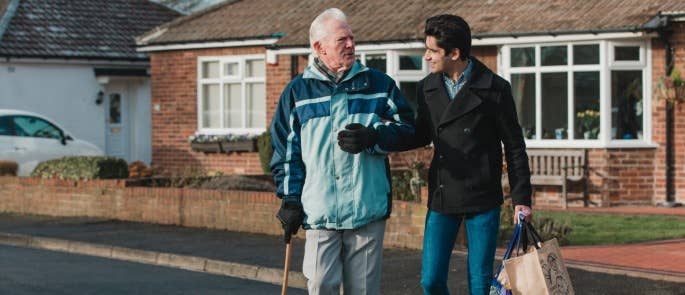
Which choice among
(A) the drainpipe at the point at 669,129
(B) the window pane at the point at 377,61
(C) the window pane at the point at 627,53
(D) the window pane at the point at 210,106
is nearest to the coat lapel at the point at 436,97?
(A) the drainpipe at the point at 669,129

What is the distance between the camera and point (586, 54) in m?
19.4

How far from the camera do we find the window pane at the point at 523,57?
20.1m

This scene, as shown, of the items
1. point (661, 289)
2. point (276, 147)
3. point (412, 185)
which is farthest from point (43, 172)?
point (276, 147)

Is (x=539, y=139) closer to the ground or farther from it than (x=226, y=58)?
closer to the ground

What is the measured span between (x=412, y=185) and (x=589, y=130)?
535 cm

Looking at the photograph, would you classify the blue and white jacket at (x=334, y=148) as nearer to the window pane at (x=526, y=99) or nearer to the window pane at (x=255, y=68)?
the window pane at (x=526, y=99)

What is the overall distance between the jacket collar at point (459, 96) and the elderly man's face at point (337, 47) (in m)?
0.65

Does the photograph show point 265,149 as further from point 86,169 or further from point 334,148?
point 334,148

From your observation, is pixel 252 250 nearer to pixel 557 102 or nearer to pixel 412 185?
pixel 412 185

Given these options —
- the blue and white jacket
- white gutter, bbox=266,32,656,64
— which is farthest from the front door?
the blue and white jacket

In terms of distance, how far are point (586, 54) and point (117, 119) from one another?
48.2 feet

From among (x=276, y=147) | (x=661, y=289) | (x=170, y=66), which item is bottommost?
(x=661, y=289)

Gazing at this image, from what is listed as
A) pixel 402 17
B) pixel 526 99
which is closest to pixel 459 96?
pixel 526 99

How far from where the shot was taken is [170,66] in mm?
26141
